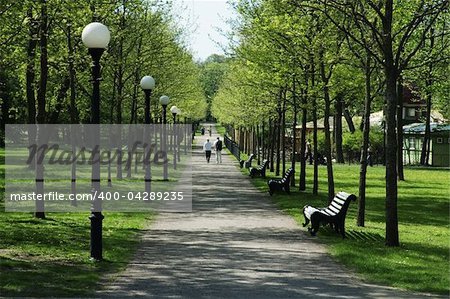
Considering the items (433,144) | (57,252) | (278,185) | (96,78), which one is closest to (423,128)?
(433,144)

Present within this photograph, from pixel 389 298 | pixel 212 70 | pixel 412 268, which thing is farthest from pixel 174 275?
pixel 212 70

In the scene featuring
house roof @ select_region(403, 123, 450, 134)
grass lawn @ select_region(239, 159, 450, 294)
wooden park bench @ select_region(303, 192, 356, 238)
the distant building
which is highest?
house roof @ select_region(403, 123, 450, 134)

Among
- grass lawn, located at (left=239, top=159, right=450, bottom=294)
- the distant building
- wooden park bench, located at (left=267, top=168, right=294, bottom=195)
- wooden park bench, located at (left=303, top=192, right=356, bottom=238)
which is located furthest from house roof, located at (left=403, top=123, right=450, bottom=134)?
wooden park bench, located at (left=303, top=192, right=356, bottom=238)

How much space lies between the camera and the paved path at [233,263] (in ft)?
28.7

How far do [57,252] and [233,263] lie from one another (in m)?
3.02

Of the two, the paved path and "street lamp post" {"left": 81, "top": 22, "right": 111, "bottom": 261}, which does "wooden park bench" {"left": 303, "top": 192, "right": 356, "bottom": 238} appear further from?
"street lamp post" {"left": 81, "top": 22, "right": 111, "bottom": 261}

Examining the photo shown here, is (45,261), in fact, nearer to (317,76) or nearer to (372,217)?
(372,217)

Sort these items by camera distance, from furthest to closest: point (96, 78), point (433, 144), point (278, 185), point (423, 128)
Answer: point (423, 128) < point (433, 144) < point (278, 185) < point (96, 78)

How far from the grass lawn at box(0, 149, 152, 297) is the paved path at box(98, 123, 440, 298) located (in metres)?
0.39

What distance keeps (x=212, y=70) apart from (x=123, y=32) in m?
132

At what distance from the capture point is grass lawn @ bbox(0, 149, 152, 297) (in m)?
8.81

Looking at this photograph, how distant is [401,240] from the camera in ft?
45.8

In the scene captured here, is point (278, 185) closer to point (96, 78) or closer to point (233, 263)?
point (233, 263)

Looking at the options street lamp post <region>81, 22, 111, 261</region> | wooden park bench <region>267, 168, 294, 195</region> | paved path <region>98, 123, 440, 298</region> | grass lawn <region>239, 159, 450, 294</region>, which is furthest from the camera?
wooden park bench <region>267, 168, 294, 195</region>
